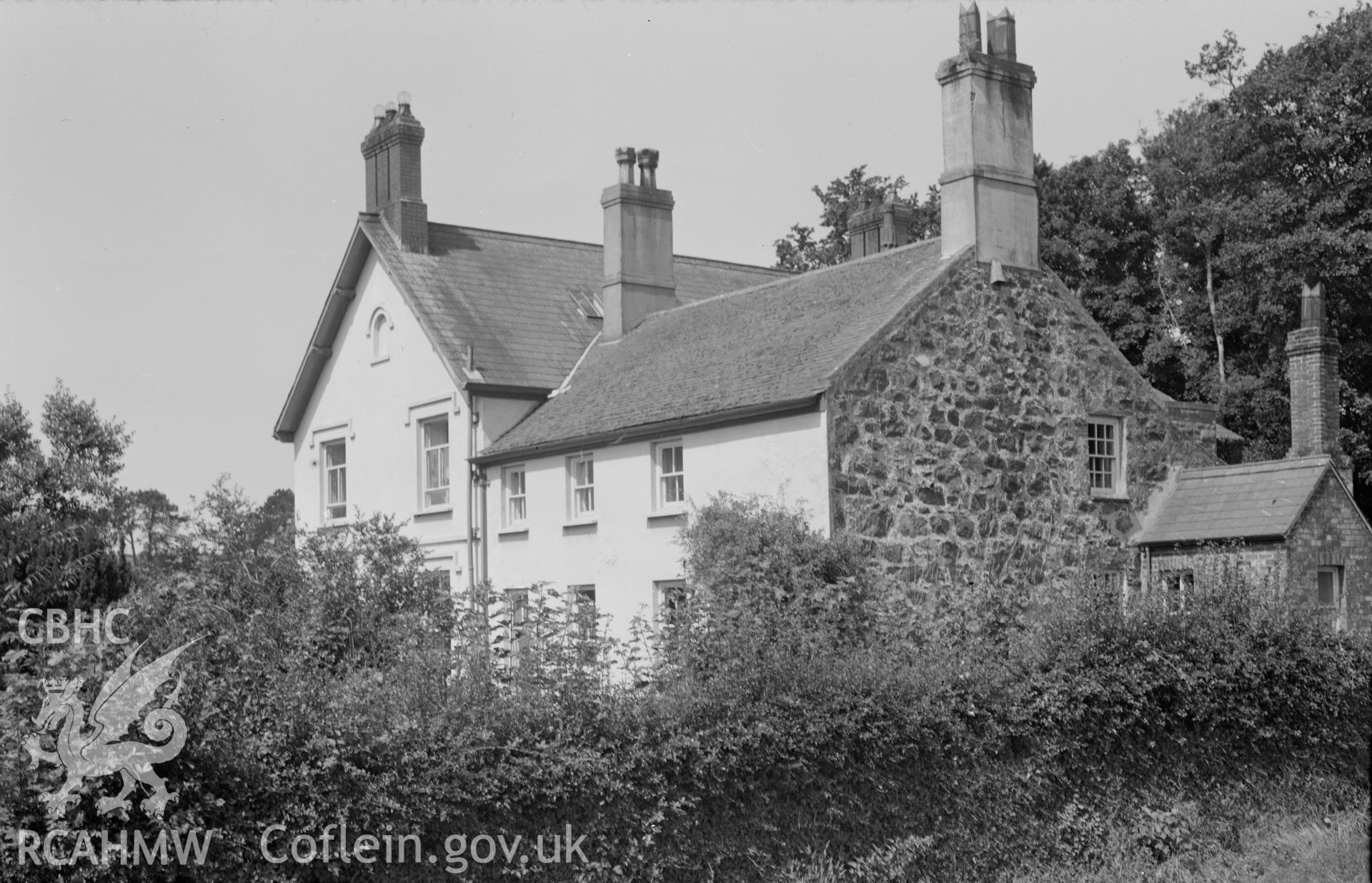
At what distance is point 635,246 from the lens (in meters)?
31.0

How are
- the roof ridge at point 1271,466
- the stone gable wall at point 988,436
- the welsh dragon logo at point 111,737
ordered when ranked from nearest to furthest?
the welsh dragon logo at point 111,737, the stone gable wall at point 988,436, the roof ridge at point 1271,466

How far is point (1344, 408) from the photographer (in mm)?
39625

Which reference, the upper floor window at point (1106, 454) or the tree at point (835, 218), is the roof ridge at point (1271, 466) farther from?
the tree at point (835, 218)

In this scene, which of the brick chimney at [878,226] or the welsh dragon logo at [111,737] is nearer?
the welsh dragon logo at [111,737]

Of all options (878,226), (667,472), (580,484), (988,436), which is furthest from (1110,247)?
(667,472)

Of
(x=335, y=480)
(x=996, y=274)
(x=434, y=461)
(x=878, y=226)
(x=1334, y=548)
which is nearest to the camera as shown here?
(x=996, y=274)

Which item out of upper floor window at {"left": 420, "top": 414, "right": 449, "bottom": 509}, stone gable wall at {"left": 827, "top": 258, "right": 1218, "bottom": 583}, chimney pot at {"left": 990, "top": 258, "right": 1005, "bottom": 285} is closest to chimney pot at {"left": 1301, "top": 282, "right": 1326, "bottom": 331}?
stone gable wall at {"left": 827, "top": 258, "right": 1218, "bottom": 583}

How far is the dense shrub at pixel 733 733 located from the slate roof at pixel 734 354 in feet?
16.6

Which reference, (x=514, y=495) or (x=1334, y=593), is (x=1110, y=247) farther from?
(x=514, y=495)

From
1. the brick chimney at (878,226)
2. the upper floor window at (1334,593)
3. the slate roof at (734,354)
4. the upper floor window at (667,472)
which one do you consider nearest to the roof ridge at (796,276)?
the slate roof at (734,354)

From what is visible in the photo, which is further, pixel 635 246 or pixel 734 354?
pixel 635 246

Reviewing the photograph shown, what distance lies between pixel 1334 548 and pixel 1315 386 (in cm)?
512

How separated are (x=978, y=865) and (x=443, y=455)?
18.3 meters

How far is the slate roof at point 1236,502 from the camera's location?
23.6m
